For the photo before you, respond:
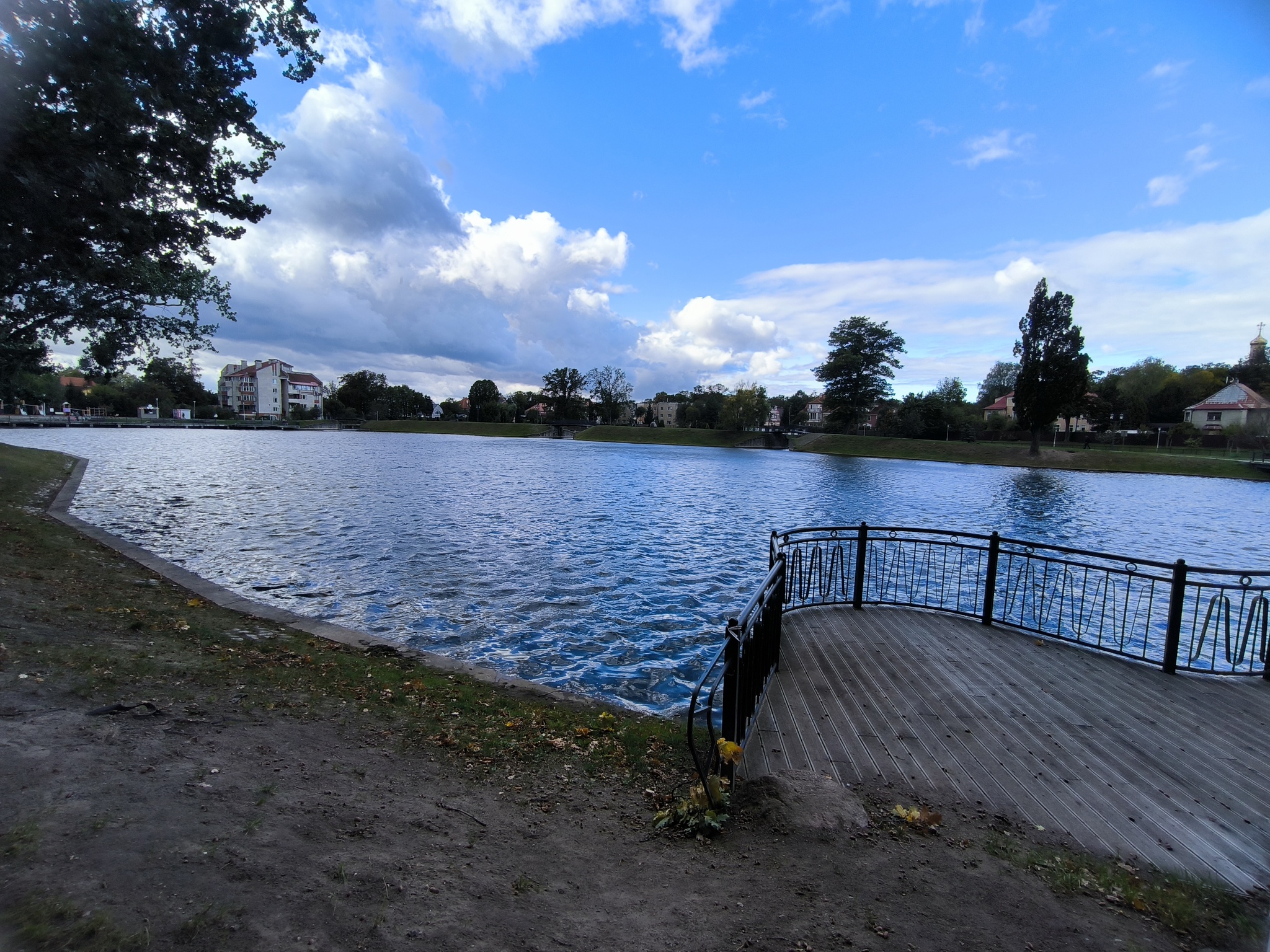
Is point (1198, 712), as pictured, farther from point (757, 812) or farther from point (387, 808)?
point (387, 808)

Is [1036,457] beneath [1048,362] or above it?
beneath

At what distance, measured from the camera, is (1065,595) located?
523 inches

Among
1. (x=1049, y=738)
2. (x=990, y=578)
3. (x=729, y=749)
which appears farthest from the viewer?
(x=990, y=578)

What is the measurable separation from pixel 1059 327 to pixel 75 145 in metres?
79.7

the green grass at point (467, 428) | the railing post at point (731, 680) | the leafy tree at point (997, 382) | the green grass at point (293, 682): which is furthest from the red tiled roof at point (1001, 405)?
the railing post at point (731, 680)

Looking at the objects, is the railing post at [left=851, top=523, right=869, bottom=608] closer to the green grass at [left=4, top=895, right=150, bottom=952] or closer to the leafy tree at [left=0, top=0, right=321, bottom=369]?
the green grass at [left=4, top=895, right=150, bottom=952]

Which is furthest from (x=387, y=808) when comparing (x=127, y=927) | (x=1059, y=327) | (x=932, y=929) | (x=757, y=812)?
(x=1059, y=327)

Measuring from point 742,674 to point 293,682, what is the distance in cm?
477

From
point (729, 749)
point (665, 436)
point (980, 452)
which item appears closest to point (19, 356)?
point (729, 749)

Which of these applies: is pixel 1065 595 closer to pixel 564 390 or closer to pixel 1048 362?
pixel 1048 362

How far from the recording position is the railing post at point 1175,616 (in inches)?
250

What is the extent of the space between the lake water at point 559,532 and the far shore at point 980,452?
11.8 m

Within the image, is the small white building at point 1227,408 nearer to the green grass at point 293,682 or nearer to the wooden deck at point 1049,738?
the wooden deck at point 1049,738

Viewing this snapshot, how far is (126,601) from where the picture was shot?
8.73 meters
